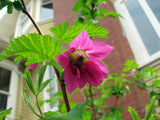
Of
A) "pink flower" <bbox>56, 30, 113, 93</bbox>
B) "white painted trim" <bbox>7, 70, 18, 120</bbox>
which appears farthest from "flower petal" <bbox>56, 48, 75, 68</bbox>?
"white painted trim" <bbox>7, 70, 18, 120</bbox>

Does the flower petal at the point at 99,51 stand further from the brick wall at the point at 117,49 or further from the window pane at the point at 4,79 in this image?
the window pane at the point at 4,79

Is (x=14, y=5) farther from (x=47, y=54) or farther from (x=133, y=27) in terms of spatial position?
(x=133, y=27)

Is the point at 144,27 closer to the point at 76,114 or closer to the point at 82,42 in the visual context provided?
the point at 82,42

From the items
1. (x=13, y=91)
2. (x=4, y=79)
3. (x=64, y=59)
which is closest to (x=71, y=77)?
(x=64, y=59)

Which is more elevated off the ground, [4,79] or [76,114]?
[4,79]

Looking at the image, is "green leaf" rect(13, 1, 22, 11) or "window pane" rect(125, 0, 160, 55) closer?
"green leaf" rect(13, 1, 22, 11)

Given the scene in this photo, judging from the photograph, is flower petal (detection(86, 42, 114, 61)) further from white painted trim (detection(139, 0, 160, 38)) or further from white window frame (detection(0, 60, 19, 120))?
white window frame (detection(0, 60, 19, 120))
